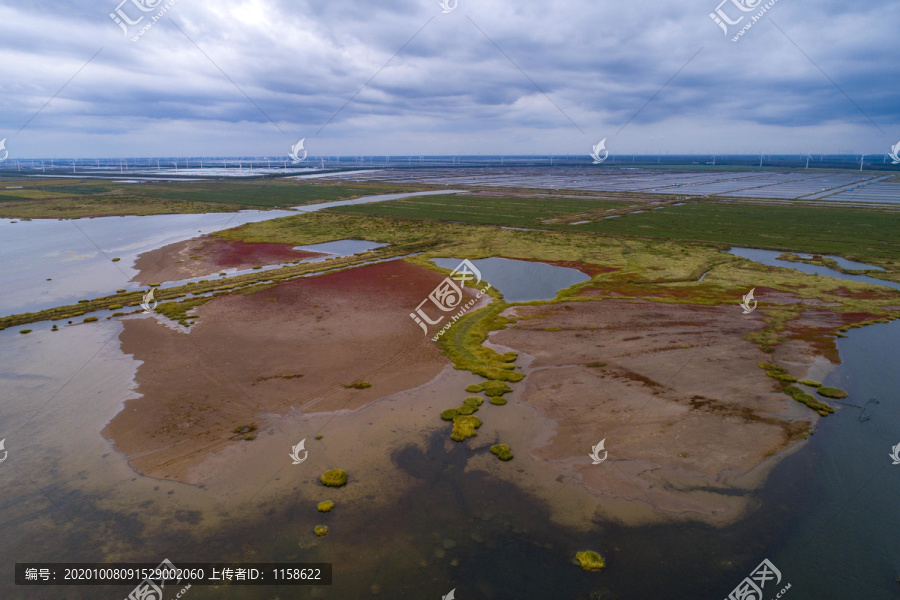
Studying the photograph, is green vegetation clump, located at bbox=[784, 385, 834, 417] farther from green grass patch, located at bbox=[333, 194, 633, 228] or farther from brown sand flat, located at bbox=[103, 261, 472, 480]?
green grass patch, located at bbox=[333, 194, 633, 228]

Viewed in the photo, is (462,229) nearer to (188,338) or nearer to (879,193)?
(188,338)

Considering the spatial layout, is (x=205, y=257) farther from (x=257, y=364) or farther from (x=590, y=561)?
(x=590, y=561)

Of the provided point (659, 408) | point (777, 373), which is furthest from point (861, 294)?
point (659, 408)

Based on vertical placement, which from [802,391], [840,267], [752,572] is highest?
[840,267]

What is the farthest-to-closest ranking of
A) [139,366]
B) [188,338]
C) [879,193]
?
[879,193], [188,338], [139,366]

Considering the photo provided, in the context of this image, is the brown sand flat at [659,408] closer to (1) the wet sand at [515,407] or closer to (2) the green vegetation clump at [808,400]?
(1) the wet sand at [515,407]

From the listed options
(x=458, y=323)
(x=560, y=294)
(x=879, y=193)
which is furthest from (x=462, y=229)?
(x=879, y=193)

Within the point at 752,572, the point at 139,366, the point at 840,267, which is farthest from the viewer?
the point at 840,267

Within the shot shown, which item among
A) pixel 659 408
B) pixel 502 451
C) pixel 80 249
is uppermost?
pixel 80 249
